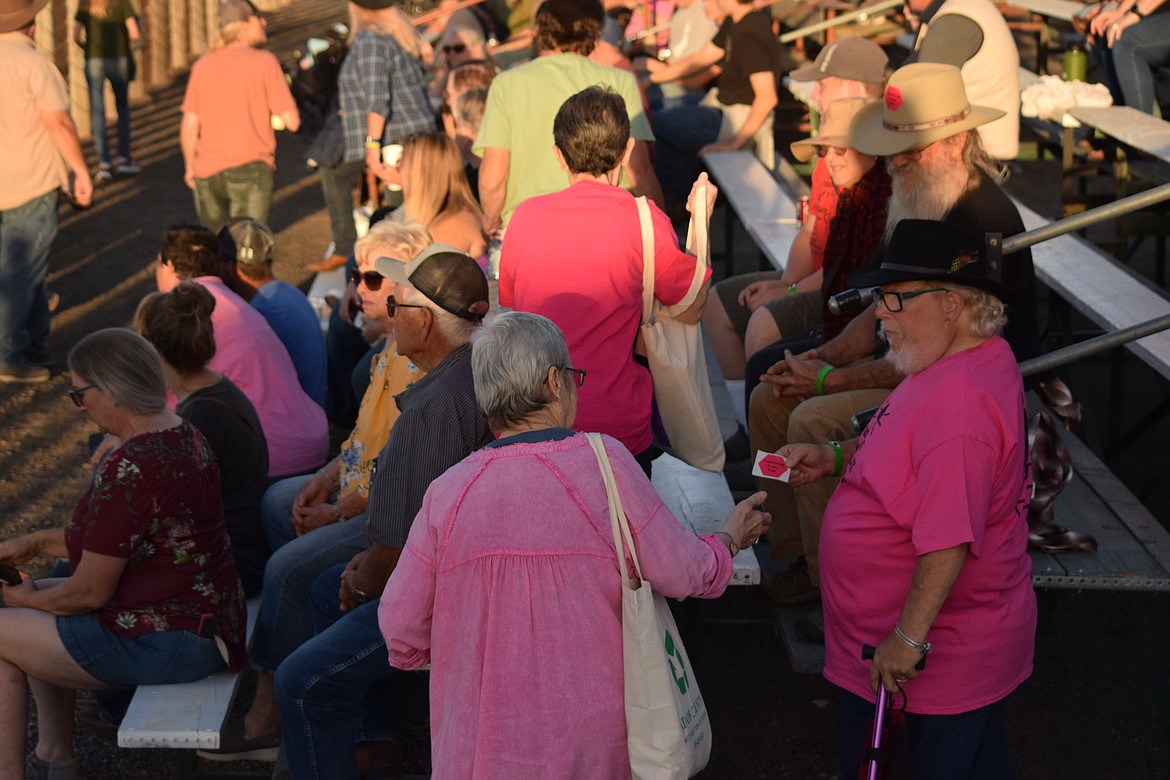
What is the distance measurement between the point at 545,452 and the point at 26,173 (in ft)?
20.5

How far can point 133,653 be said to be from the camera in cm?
412

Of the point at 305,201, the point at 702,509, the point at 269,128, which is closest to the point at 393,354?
the point at 702,509

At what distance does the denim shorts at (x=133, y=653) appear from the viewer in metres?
4.10

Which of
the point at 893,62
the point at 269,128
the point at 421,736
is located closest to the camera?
the point at 421,736

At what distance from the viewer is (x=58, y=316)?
378 inches

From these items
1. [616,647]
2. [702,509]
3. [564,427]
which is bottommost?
[702,509]

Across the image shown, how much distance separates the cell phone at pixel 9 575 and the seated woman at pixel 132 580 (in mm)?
174

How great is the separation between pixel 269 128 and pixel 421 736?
554 centimetres

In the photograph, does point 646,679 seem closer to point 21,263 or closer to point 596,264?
point 596,264

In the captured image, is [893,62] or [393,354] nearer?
[393,354]

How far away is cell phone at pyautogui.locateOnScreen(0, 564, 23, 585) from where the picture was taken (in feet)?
14.4

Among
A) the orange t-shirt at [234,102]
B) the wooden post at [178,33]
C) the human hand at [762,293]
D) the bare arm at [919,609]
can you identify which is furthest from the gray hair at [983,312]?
the wooden post at [178,33]

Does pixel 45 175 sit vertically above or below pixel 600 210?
below

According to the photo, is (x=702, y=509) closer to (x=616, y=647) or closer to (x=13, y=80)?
(x=616, y=647)
